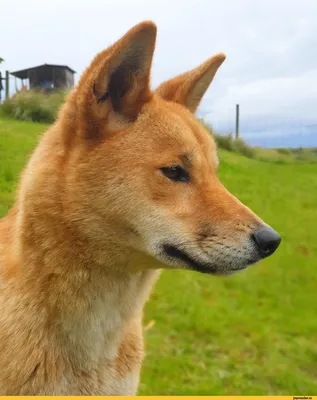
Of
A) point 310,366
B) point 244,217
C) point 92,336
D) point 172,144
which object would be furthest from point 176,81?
point 310,366

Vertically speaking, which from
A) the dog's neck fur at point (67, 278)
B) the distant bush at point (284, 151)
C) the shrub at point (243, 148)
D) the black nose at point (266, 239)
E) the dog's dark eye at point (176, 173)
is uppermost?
the dog's dark eye at point (176, 173)

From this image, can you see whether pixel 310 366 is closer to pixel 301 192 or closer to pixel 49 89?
pixel 301 192

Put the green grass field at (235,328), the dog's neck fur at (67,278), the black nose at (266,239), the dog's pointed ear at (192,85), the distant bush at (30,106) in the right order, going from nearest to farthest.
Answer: the black nose at (266,239), the dog's neck fur at (67,278), the dog's pointed ear at (192,85), the green grass field at (235,328), the distant bush at (30,106)

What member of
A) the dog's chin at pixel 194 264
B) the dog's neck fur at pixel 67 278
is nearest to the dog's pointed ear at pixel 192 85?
the dog's neck fur at pixel 67 278

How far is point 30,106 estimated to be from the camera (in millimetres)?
14898

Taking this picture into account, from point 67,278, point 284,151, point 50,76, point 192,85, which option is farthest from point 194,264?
point 284,151

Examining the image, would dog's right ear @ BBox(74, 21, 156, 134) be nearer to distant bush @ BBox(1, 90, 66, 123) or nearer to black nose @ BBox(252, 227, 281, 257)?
black nose @ BBox(252, 227, 281, 257)

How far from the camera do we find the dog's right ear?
2.34 meters

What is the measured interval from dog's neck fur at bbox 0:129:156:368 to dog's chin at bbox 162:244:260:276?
0.17m

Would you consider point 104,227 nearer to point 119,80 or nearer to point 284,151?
point 119,80

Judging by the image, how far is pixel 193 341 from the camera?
5.31m

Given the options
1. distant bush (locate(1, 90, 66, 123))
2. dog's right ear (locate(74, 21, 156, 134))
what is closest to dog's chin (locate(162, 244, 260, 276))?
dog's right ear (locate(74, 21, 156, 134))

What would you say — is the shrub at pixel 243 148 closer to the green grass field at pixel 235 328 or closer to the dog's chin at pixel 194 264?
the green grass field at pixel 235 328

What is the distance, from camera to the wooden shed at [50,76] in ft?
65.3
